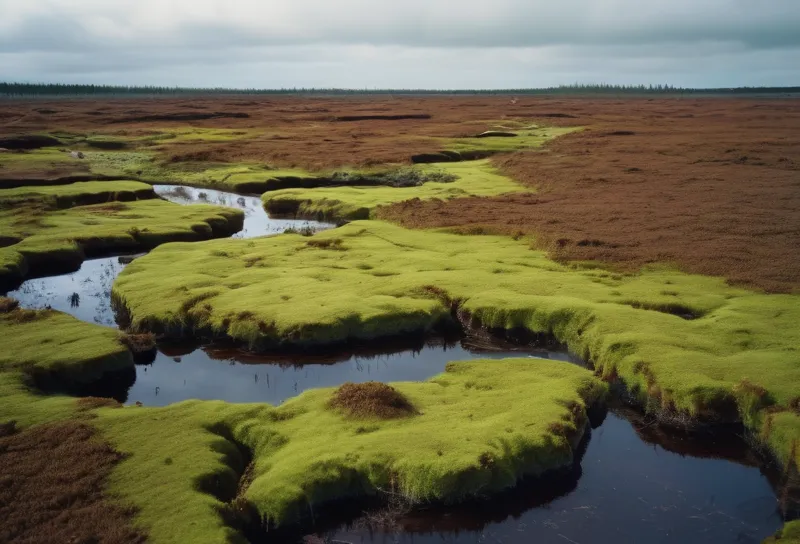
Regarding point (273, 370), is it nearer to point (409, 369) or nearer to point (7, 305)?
point (409, 369)

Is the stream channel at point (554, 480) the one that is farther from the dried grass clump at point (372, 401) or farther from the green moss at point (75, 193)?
the green moss at point (75, 193)

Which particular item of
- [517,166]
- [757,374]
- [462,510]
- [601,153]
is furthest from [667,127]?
[462,510]

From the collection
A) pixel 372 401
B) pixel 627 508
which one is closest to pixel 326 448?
pixel 372 401

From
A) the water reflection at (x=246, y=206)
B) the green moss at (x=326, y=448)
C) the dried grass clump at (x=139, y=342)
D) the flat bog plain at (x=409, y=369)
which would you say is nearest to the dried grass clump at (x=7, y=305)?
the flat bog plain at (x=409, y=369)

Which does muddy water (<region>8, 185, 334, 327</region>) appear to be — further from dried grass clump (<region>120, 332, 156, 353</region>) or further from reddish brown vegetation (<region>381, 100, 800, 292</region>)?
reddish brown vegetation (<region>381, 100, 800, 292</region>)

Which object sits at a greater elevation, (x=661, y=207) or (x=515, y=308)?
(x=661, y=207)
